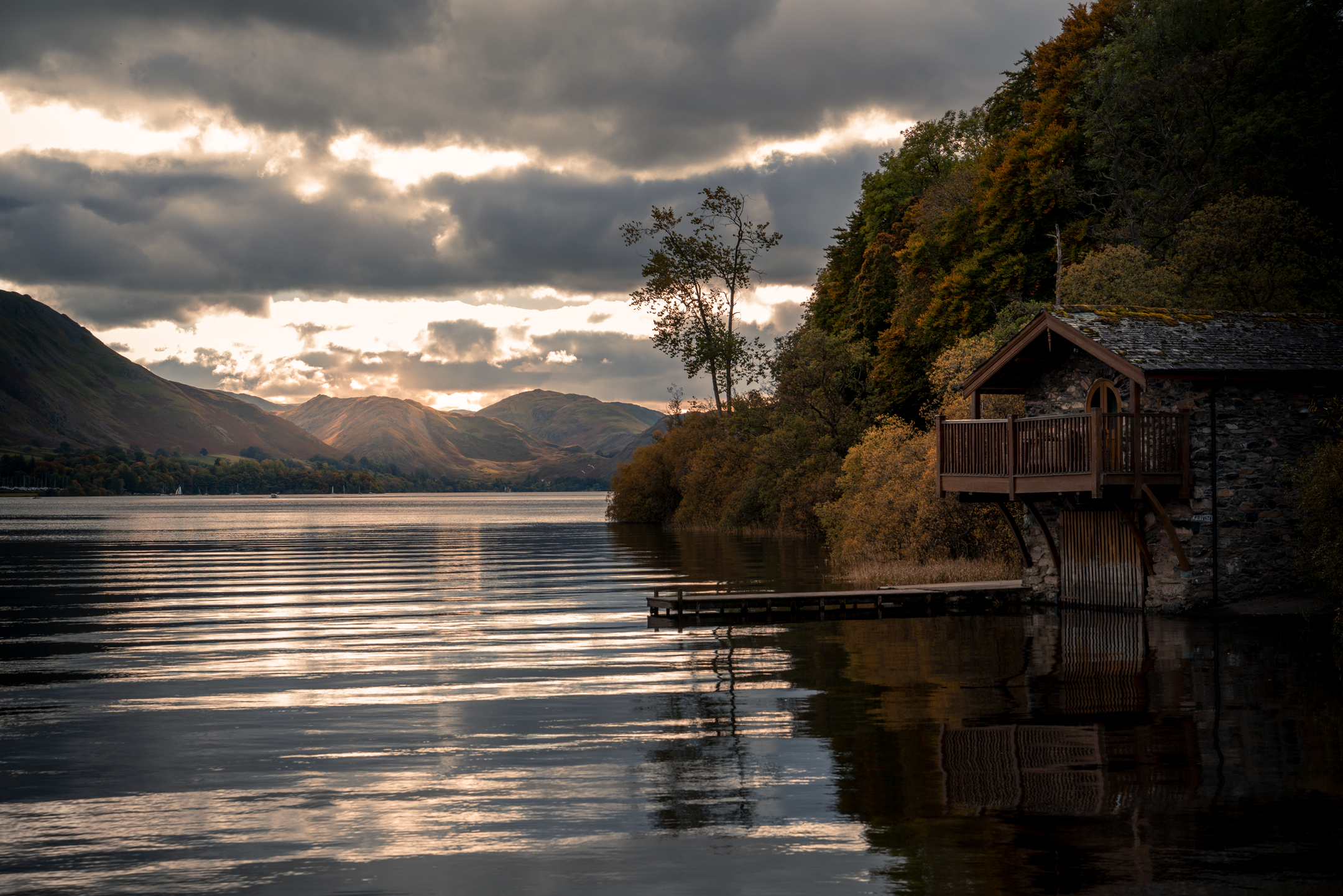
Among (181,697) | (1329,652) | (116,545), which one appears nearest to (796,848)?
(181,697)

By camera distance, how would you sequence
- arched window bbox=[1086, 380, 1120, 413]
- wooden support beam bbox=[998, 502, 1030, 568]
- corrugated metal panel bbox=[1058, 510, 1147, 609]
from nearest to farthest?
arched window bbox=[1086, 380, 1120, 413], corrugated metal panel bbox=[1058, 510, 1147, 609], wooden support beam bbox=[998, 502, 1030, 568]

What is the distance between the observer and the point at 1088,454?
26922 mm

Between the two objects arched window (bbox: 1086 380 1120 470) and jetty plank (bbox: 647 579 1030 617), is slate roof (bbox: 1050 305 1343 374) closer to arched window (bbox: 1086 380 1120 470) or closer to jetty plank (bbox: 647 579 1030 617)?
arched window (bbox: 1086 380 1120 470)

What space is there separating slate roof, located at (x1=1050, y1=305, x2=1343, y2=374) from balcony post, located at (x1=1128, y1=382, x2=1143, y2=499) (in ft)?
2.64

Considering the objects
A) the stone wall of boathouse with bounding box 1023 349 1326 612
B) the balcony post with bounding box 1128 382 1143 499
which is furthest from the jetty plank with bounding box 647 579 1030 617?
the balcony post with bounding box 1128 382 1143 499

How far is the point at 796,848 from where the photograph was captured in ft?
33.8

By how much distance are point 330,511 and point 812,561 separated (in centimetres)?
13853

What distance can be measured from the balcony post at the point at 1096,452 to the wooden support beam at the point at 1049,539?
483 cm

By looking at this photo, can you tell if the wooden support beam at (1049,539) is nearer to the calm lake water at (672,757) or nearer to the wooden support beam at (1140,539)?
the calm lake water at (672,757)

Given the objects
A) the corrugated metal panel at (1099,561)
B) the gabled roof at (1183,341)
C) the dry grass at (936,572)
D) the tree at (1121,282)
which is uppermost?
the tree at (1121,282)

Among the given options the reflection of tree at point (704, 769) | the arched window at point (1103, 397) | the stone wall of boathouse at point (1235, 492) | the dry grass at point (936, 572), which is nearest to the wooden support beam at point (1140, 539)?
the stone wall of boathouse at point (1235, 492)

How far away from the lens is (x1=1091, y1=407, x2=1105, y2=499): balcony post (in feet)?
86.8

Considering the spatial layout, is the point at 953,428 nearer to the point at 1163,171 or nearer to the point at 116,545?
the point at 1163,171

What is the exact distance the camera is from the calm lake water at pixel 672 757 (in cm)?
988
